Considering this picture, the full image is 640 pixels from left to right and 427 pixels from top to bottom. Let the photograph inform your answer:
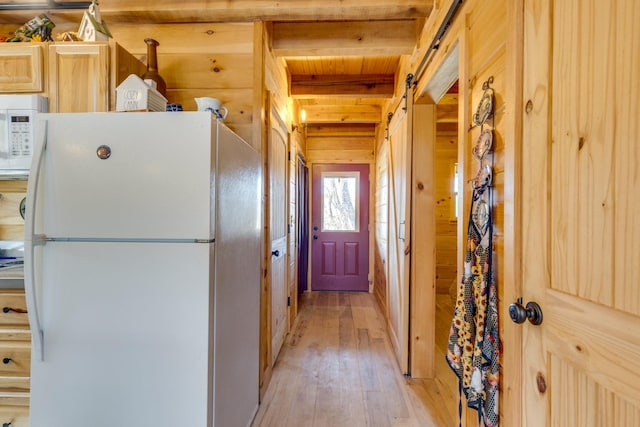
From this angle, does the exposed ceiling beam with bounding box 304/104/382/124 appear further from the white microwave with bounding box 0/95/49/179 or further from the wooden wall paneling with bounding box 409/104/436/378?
the white microwave with bounding box 0/95/49/179

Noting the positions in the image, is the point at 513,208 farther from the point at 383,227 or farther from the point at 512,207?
the point at 383,227

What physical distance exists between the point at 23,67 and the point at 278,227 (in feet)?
6.15

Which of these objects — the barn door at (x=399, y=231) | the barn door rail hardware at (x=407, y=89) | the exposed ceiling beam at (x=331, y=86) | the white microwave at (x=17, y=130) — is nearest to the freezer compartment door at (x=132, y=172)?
the white microwave at (x=17, y=130)

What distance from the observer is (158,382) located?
113 centimetres

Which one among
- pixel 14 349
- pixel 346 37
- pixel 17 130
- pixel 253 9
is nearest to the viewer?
pixel 14 349

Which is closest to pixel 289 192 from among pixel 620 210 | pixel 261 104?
pixel 261 104

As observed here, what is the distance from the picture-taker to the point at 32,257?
1.14m

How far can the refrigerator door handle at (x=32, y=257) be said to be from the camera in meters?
1.13

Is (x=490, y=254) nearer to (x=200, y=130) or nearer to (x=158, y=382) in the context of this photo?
(x=200, y=130)

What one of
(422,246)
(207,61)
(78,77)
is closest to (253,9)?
(207,61)

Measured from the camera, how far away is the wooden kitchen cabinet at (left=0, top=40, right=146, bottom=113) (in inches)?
62.5

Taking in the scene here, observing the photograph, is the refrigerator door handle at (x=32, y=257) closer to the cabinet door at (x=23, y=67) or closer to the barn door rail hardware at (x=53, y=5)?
the cabinet door at (x=23, y=67)

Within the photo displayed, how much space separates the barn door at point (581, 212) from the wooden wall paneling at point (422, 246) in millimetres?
1351

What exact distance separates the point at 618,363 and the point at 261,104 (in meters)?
1.99
